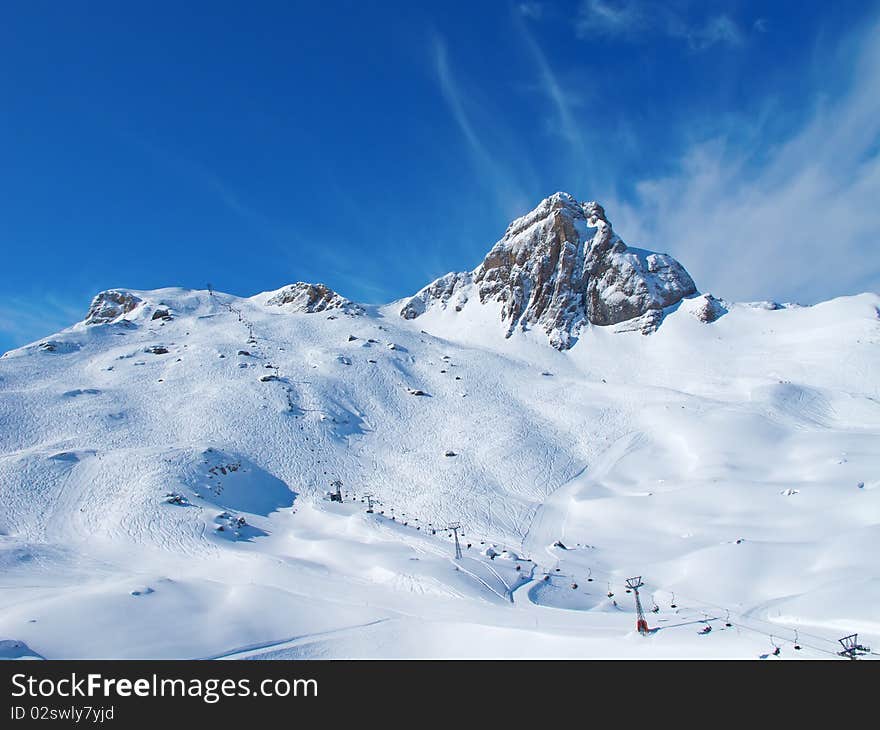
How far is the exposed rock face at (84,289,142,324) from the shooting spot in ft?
445

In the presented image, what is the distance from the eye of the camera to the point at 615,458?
65.2m

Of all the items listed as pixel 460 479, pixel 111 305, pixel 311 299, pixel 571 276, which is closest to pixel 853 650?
pixel 460 479

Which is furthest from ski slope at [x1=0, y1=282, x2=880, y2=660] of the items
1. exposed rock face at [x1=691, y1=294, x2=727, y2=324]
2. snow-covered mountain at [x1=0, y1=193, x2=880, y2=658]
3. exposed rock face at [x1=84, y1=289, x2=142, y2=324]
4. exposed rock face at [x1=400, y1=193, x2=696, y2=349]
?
exposed rock face at [x1=84, y1=289, x2=142, y2=324]

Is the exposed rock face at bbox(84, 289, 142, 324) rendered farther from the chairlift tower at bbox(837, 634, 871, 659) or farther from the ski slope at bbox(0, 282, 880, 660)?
the chairlift tower at bbox(837, 634, 871, 659)

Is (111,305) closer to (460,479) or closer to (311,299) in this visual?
(311,299)

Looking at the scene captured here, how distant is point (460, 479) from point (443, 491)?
3554 millimetres

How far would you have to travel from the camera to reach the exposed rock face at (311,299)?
141625 millimetres

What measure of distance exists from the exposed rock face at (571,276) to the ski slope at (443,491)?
652cm

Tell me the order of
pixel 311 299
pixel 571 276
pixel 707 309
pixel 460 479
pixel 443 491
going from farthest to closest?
pixel 311 299, pixel 571 276, pixel 707 309, pixel 460 479, pixel 443 491

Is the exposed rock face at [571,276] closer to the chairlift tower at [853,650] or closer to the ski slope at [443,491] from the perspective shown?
the ski slope at [443,491]

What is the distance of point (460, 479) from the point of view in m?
63.6

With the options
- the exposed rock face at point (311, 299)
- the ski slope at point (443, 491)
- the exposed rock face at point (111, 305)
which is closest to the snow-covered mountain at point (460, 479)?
the ski slope at point (443, 491)
